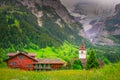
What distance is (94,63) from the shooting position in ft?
283

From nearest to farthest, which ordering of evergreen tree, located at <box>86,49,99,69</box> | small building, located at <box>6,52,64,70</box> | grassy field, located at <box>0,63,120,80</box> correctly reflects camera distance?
grassy field, located at <box>0,63,120,80</box> → evergreen tree, located at <box>86,49,99,69</box> → small building, located at <box>6,52,64,70</box>

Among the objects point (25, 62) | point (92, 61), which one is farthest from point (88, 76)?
point (25, 62)

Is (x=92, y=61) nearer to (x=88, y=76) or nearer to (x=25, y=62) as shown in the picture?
(x=25, y=62)

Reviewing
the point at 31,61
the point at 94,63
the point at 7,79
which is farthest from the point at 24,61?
the point at 7,79

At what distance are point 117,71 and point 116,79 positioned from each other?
163 cm

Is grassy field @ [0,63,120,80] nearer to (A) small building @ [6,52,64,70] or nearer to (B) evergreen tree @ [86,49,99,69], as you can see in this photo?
(B) evergreen tree @ [86,49,99,69]

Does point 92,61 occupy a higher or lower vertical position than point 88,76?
lower

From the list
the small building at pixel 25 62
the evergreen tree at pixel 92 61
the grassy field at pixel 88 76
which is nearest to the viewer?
the grassy field at pixel 88 76

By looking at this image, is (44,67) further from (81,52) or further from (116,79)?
(116,79)

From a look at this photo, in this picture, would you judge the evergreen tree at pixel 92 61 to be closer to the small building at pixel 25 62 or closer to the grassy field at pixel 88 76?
the small building at pixel 25 62

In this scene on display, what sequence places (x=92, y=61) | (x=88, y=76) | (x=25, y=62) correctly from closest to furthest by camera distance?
(x=88, y=76) → (x=92, y=61) → (x=25, y=62)

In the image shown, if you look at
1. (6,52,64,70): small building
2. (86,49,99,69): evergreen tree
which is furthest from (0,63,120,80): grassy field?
(6,52,64,70): small building

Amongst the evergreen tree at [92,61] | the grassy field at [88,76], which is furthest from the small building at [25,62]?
the grassy field at [88,76]

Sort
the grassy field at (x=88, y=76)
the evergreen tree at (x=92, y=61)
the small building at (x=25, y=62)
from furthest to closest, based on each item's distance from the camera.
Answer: the small building at (x=25, y=62) → the evergreen tree at (x=92, y=61) → the grassy field at (x=88, y=76)
